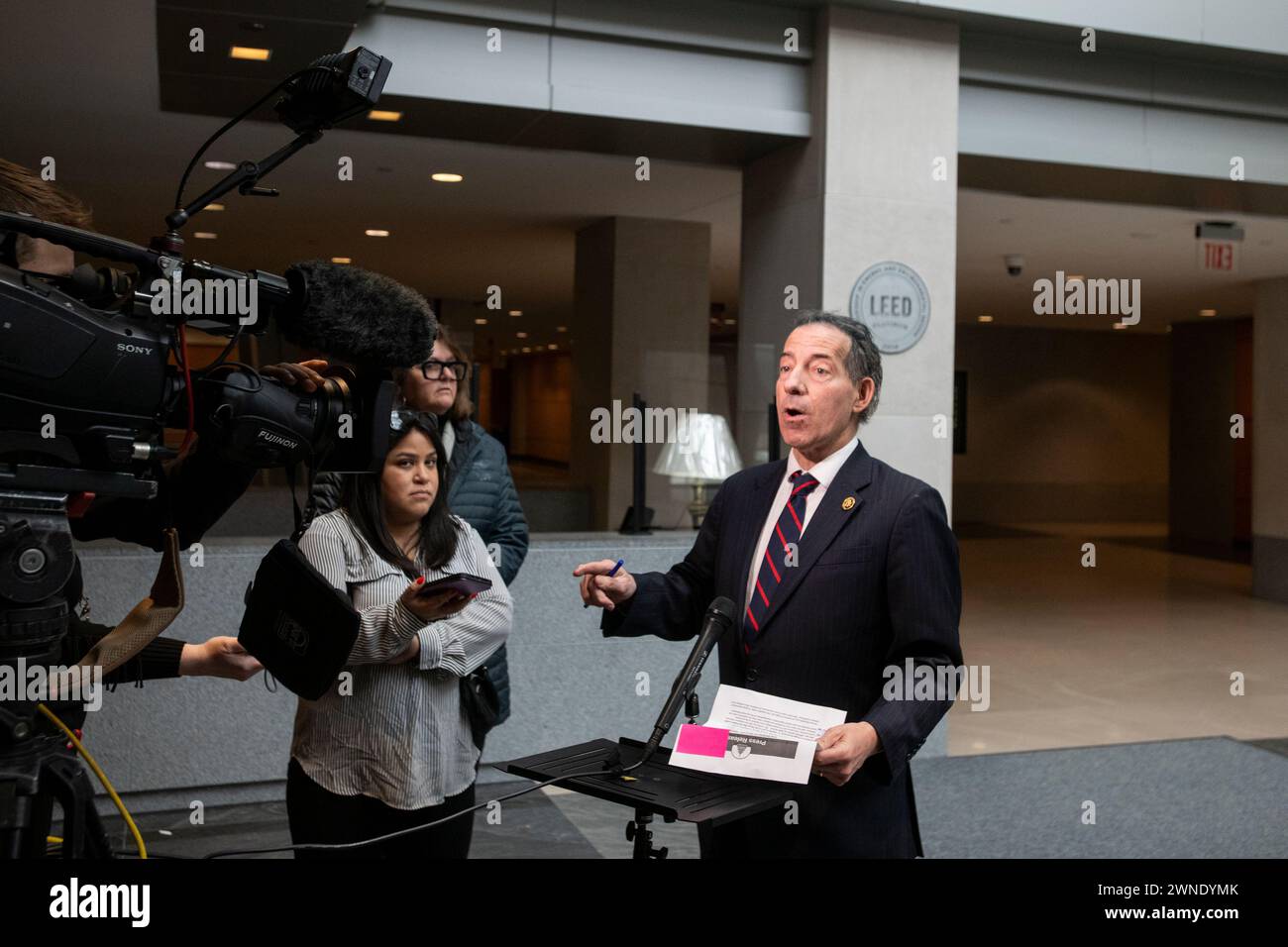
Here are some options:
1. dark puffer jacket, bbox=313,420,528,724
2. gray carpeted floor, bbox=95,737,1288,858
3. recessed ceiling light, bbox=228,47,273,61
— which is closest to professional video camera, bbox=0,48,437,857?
dark puffer jacket, bbox=313,420,528,724

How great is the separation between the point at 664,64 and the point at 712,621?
147 inches

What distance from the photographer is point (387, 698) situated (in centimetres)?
229

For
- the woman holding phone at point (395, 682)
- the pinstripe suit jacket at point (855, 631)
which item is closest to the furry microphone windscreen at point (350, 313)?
the pinstripe suit jacket at point (855, 631)

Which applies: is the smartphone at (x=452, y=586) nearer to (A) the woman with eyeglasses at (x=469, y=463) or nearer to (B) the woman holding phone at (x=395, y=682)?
(B) the woman holding phone at (x=395, y=682)

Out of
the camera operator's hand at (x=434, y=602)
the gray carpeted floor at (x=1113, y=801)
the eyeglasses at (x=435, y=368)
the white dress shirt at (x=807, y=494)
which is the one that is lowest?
the gray carpeted floor at (x=1113, y=801)

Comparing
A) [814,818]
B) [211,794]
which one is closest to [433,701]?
[814,818]

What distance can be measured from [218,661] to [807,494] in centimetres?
100

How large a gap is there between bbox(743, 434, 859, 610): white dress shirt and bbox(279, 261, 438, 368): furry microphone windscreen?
35.4 inches

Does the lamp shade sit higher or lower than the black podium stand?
higher

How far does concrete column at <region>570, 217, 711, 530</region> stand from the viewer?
842cm

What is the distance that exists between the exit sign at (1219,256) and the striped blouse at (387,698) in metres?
8.48

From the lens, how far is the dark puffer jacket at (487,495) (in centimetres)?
325

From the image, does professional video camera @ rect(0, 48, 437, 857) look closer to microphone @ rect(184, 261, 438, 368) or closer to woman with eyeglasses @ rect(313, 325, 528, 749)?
microphone @ rect(184, 261, 438, 368)
